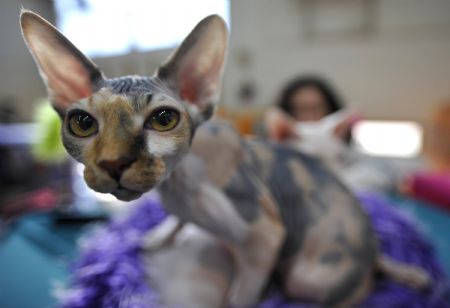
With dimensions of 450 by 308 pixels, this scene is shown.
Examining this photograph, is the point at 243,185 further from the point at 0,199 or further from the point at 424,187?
the point at 424,187

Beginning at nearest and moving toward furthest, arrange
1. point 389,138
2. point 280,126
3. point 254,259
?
point 254,259, point 280,126, point 389,138

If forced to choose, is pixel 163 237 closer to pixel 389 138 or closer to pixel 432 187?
pixel 432 187

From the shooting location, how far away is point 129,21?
0.80 feet

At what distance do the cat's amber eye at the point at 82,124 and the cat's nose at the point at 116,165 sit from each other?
0.02m

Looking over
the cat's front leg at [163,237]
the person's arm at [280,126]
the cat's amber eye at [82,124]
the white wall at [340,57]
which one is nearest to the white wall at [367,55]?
the white wall at [340,57]

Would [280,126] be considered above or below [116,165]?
below

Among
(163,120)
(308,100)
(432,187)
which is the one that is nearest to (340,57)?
(308,100)

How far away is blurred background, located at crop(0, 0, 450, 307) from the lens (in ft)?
0.75

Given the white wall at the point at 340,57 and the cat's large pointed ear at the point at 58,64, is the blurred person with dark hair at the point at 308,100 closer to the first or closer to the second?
the white wall at the point at 340,57

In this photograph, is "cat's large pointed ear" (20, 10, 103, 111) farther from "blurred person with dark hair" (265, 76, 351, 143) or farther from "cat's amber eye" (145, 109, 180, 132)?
"blurred person with dark hair" (265, 76, 351, 143)

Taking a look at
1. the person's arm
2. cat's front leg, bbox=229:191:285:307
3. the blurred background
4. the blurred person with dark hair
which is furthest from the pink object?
cat's front leg, bbox=229:191:285:307

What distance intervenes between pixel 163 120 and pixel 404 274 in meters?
0.45

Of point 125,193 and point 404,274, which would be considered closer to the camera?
point 125,193

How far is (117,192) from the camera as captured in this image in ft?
0.56
